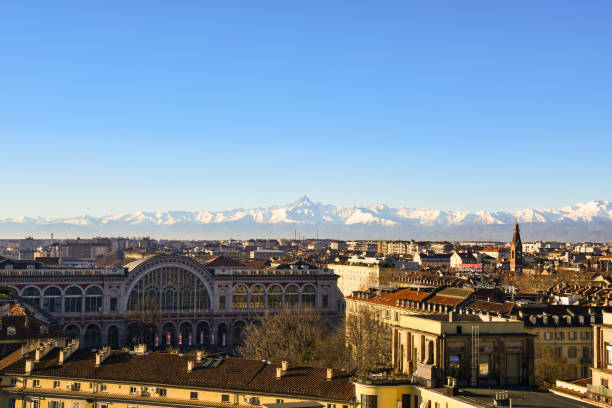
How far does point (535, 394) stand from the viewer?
52.5 metres

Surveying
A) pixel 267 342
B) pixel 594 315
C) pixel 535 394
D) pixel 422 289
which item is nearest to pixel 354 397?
pixel 535 394

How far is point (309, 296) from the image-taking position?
160 meters

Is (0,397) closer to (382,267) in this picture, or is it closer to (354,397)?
(354,397)

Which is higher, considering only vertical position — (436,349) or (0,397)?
(436,349)

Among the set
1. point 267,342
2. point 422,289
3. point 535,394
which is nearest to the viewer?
point 535,394

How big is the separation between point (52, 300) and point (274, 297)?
40045 millimetres

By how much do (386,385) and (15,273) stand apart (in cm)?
9637

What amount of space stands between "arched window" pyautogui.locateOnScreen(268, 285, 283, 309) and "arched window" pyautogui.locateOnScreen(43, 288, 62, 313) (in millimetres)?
37735

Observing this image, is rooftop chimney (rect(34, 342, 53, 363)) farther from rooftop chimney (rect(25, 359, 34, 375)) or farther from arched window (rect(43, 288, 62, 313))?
arched window (rect(43, 288, 62, 313))

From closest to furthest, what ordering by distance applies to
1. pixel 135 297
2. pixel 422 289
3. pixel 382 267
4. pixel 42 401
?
pixel 42 401 → pixel 422 289 → pixel 135 297 → pixel 382 267

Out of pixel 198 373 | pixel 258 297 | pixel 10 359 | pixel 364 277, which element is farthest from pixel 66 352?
pixel 364 277

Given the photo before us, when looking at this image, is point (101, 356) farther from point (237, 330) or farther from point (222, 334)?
point (237, 330)

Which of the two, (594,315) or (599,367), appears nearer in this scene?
(599,367)

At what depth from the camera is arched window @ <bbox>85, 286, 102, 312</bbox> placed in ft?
464
